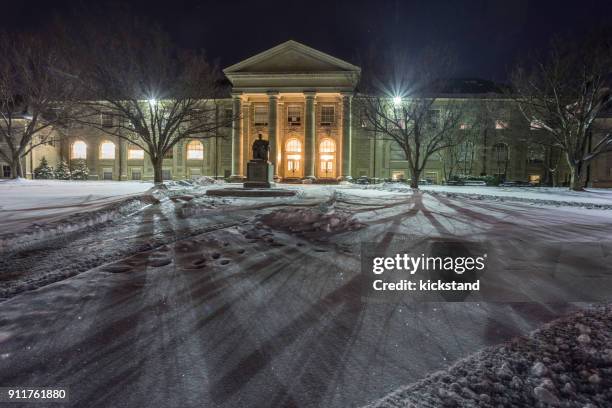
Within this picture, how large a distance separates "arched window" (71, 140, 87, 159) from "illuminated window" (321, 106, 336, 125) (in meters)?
33.2

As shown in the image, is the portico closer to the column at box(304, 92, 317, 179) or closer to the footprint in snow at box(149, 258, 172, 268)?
the column at box(304, 92, 317, 179)

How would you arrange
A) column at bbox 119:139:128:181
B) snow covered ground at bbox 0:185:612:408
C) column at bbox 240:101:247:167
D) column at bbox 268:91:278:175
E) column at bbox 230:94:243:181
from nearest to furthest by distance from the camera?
snow covered ground at bbox 0:185:612:408
column at bbox 268:91:278:175
column at bbox 230:94:243:181
column at bbox 240:101:247:167
column at bbox 119:139:128:181

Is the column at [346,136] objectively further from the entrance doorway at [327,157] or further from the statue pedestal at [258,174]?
the statue pedestal at [258,174]

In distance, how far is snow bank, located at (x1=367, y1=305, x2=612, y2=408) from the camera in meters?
2.46

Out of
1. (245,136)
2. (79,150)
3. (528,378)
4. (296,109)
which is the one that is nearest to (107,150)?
(79,150)

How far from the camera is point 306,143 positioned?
133ft

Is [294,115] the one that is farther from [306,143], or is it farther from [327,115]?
[306,143]

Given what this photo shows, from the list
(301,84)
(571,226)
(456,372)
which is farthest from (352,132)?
(456,372)

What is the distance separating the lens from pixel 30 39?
26.2m

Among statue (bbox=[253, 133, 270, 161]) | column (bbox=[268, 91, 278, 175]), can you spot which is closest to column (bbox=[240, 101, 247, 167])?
column (bbox=[268, 91, 278, 175])

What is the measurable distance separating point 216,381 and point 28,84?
3447cm

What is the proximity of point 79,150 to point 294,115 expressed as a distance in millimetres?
30654

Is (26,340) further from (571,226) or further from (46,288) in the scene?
(571,226)

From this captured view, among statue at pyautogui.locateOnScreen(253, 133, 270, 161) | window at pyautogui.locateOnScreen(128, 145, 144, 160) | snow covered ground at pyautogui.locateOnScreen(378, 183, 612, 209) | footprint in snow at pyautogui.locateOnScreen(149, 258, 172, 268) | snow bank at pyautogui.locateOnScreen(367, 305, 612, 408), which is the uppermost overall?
window at pyautogui.locateOnScreen(128, 145, 144, 160)
